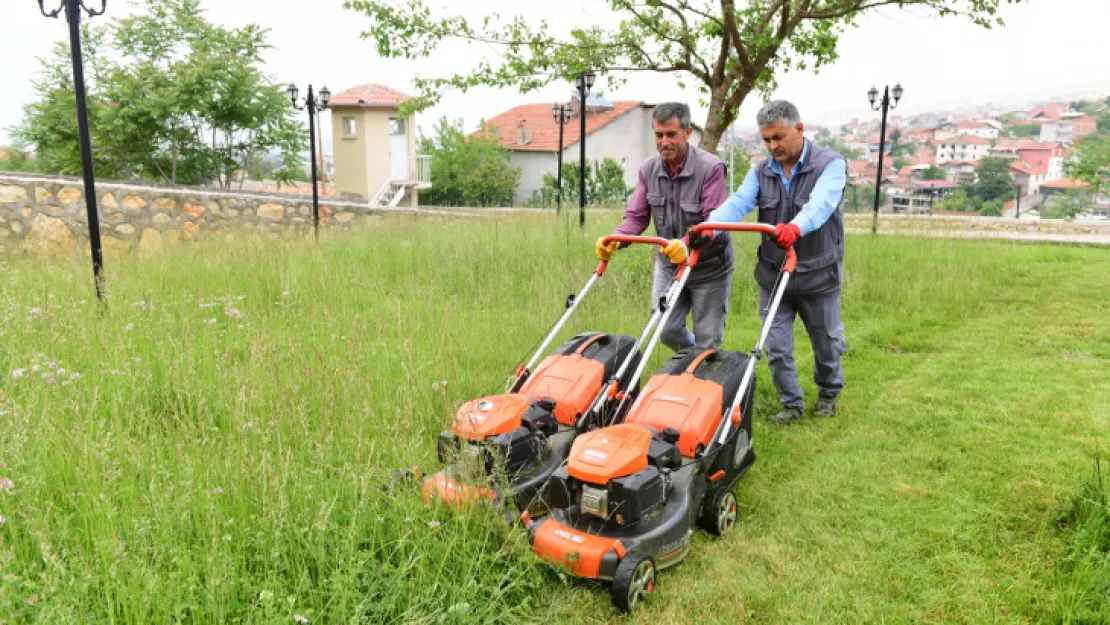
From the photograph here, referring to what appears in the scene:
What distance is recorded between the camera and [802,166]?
3936 millimetres

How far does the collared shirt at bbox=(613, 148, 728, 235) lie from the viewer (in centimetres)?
402

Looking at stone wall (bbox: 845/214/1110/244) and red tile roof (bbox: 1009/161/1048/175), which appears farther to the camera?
red tile roof (bbox: 1009/161/1048/175)

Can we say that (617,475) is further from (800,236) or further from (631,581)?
(800,236)

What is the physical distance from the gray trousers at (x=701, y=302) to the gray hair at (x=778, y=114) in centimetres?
85

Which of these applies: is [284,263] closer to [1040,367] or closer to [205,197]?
[205,197]

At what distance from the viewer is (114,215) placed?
996 centimetres

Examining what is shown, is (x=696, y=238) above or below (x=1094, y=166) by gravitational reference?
below

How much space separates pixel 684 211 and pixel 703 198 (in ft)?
0.42

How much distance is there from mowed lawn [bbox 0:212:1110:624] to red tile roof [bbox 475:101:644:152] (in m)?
32.1

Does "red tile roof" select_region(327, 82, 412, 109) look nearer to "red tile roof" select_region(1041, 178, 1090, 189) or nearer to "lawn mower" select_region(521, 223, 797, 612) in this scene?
"lawn mower" select_region(521, 223, 797, 612)

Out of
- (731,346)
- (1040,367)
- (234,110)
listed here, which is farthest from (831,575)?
(234,110)

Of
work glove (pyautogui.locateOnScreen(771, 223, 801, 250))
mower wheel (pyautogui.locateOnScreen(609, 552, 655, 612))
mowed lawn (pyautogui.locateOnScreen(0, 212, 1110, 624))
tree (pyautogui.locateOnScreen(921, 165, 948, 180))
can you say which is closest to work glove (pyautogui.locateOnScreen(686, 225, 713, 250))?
work glove (pyautogui.locateOnScreen(771, 223, 801, 250))

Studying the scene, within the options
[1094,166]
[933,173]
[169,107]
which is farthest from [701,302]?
[933,173]

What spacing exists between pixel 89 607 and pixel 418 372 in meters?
2.11
